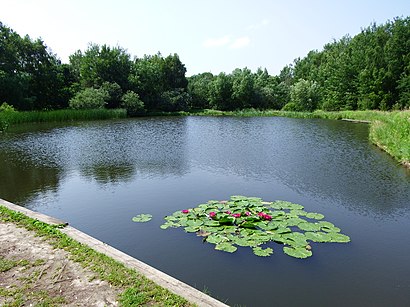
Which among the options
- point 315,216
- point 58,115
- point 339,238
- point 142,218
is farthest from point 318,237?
point 58,115

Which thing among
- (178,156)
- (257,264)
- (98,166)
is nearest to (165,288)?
(257,264)

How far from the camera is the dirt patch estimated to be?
12.4ft

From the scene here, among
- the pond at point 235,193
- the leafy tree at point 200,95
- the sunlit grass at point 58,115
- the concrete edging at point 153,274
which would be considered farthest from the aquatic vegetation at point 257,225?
the leafy tree at point 200,95

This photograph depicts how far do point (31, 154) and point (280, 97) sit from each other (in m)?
58.4

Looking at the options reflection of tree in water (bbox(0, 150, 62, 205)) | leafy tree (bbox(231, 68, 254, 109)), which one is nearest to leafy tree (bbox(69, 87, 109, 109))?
leafy tree (bbox(231, 68, 254, 109))

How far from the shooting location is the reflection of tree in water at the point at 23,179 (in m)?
10.1

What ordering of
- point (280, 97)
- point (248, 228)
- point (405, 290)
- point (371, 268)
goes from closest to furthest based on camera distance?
point (405, 290) < point (371, 268) < point (248, 228) < point (280, 97)

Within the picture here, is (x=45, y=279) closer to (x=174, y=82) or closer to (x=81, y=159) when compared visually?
(x=81, y=159)

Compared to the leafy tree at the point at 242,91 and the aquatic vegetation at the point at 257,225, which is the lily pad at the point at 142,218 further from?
the leafy tree at the point at 242,91

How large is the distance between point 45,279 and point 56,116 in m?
34.5

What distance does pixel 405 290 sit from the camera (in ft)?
16.4

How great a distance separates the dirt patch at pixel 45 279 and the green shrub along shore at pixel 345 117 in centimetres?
1436

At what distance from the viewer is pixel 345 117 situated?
4341 cm

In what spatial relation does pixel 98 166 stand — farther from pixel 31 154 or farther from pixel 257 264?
pixel 257 264
